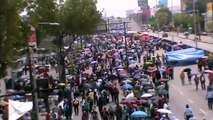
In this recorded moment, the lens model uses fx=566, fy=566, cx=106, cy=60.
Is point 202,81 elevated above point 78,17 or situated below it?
below

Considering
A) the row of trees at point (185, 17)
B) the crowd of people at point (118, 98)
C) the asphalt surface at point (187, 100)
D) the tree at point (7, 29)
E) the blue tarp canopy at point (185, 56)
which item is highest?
the row of trees at point (185, 17)

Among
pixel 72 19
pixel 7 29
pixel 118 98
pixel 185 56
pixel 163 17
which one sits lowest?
pixel 118 98

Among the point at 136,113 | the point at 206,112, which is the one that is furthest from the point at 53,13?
the point at 136,113

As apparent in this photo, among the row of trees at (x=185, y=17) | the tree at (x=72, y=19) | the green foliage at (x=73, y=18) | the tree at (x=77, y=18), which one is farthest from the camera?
the row of trees at (x=185, y=17)

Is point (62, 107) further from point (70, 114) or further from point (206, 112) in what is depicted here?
point (206, 112)

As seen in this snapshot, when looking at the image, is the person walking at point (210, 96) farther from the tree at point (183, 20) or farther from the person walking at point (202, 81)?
the tree at point (183, 20)

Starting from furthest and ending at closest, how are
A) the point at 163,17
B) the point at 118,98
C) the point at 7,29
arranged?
1. the point at 163,17
2. the point at 118,98
3. the point at 7,29

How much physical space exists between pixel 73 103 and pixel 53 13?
22484mm

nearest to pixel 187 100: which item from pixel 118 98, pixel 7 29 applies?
pixel 118 98

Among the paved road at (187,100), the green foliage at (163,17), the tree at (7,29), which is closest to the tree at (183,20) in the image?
the green foliage at (163,17)

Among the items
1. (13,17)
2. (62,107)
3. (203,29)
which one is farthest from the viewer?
(203,29)

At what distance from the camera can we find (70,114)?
2947 cm

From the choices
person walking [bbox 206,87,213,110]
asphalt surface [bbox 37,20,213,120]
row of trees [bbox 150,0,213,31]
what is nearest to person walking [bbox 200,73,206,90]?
asphalt surface [bbox 37,20,213,120]

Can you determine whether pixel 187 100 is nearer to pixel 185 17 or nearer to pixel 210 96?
pixel 210 96
